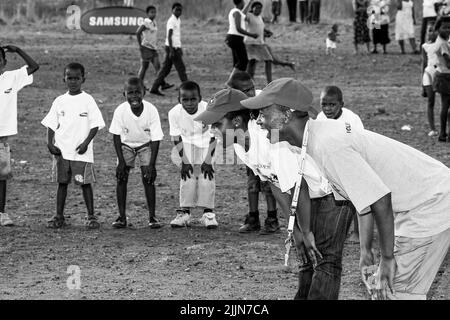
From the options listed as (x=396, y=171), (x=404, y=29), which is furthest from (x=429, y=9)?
(x=396, y=171)

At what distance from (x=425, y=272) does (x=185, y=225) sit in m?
4.91

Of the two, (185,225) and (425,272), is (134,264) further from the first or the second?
(425,272)

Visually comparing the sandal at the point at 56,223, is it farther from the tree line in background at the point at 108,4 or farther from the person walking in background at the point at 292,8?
the tree line in background at the point at 108,4

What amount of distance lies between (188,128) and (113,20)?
1719cm

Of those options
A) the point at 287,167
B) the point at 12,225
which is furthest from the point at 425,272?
the point at 12,225

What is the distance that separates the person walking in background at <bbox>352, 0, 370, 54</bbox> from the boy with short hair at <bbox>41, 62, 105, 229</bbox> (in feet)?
53.8

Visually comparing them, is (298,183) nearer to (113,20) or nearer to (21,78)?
(21,78)

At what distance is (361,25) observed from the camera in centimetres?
2609

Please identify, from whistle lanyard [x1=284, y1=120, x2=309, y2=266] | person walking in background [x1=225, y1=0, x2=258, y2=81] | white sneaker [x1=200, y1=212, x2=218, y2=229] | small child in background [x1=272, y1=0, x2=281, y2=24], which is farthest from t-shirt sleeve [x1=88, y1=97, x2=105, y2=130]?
small child in background [x1=272, y1=0, x2=281, y2=24]

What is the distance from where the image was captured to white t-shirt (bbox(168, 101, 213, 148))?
984 cm

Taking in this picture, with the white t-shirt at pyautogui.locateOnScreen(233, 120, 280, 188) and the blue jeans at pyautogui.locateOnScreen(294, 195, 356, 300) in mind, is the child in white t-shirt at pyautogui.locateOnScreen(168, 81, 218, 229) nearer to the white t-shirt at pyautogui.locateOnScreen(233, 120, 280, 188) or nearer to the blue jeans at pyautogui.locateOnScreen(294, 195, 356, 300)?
the white t-shirt at pyautogui.locateOnScreen(233, 120, 280, 188)

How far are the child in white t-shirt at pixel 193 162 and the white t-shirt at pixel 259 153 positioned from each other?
322cm

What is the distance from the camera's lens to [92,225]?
9.80 metres

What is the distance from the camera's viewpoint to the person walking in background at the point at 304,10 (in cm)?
3259
